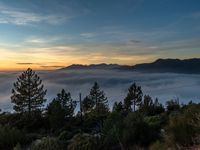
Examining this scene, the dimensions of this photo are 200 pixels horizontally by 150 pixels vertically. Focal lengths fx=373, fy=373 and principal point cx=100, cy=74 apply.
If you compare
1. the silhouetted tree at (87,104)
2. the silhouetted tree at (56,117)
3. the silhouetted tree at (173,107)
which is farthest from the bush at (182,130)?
the silhouetted tree at (87,104)

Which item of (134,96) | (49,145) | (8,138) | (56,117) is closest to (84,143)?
(49,145)

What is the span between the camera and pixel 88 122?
140 feet

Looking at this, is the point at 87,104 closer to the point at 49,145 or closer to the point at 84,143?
the point at 84,143

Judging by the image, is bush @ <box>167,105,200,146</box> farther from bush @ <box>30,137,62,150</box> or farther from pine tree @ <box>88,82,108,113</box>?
pine tree @ <box>88,82,108,113</box>

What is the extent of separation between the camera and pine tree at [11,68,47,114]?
51781mm

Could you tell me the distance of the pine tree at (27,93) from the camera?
51781 mm

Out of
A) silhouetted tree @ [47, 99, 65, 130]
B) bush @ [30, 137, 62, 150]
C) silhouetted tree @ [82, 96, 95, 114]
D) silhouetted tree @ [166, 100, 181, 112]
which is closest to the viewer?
bush @ [30, 137, 62, 150]

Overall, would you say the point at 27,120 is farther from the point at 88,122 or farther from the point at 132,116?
the point at 132,116

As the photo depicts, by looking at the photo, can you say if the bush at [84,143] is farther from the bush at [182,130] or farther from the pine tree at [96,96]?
the pine tree at [96,96]

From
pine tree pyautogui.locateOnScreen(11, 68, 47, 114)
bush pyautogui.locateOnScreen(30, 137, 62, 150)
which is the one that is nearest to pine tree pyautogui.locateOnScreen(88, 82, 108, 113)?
pine tree pyautogui.locateOnScreen(11, 68, 47, 114)

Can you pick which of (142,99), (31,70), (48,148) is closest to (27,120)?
(31,70)

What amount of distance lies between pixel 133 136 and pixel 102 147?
6.93ft

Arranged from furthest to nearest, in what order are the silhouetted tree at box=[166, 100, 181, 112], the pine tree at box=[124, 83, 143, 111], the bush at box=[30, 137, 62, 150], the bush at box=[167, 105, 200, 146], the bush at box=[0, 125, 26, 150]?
the pine tree at box=[124, 83, 143, 111] < the silhouetted tree at box=[166, 100, 181, 112] < the bush at box=[0, 125, 26, 150] < the bush at box=[30, 137, 62, 150] < the bush at box=[167, 105, 200, 146]

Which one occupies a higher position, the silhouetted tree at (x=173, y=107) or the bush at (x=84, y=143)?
the bush at (x=84, y=143)
